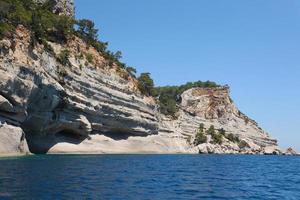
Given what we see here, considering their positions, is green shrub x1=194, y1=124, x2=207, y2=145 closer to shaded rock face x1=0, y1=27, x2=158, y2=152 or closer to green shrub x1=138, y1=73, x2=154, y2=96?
green shrub x1=138, y1=73, x2=154, y2=96

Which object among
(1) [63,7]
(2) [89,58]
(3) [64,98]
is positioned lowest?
(3) [64,98]

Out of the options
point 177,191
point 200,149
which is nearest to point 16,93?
point 177,191

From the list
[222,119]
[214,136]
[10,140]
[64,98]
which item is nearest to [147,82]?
[214,136]

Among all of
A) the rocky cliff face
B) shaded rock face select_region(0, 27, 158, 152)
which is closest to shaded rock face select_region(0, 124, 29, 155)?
the rocky cliff face

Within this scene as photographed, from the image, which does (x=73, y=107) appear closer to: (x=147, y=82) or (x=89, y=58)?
(x=89, y=58)

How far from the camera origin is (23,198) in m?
22.7

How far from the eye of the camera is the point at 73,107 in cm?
7938

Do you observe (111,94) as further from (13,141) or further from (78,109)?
(13,141)

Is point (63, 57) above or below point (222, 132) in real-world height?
above

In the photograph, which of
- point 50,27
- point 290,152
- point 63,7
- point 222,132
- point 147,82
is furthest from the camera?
point 290,152

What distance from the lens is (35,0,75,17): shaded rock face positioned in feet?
370

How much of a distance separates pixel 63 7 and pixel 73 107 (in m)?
45.0

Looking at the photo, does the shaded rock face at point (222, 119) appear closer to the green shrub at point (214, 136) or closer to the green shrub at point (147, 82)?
the green shrub at point (214, 136)

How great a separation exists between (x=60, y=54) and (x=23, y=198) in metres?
62.0
